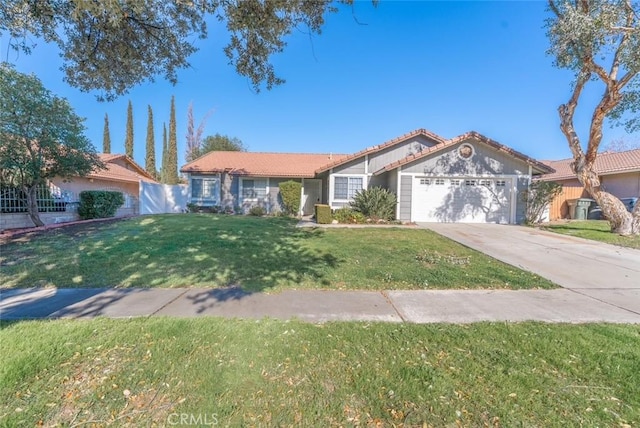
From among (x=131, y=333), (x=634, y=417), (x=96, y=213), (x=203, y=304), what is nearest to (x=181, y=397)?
(x=131, y=333)

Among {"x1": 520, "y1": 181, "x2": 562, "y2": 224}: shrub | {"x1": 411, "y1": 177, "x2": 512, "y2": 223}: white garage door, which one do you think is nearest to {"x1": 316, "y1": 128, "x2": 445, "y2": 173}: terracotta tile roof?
{"x1": 411, "y1": 177, "x2": 512, "y2": 223}: white garage door

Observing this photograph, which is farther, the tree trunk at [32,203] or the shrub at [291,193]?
the shrub at [291,193]

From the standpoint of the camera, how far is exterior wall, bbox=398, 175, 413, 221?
14234mm

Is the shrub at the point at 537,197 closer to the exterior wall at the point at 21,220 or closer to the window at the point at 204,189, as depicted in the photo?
the window at the point at 204,189

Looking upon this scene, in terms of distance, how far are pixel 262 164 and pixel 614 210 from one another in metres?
18.5

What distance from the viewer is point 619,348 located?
10.2 feet

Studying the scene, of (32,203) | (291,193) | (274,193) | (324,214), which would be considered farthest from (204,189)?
(324,214)

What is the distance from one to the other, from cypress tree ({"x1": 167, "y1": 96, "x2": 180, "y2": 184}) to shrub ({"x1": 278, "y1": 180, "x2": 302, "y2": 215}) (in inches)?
747

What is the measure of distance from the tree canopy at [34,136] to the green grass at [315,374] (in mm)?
9937

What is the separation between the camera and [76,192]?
14.6 meters

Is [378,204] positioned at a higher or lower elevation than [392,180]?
lower

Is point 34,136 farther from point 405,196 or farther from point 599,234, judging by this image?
point 599,234

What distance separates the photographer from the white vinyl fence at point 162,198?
18.5m

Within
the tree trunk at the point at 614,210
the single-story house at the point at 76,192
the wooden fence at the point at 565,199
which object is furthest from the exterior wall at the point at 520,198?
the single-story house at the point at 76,192
